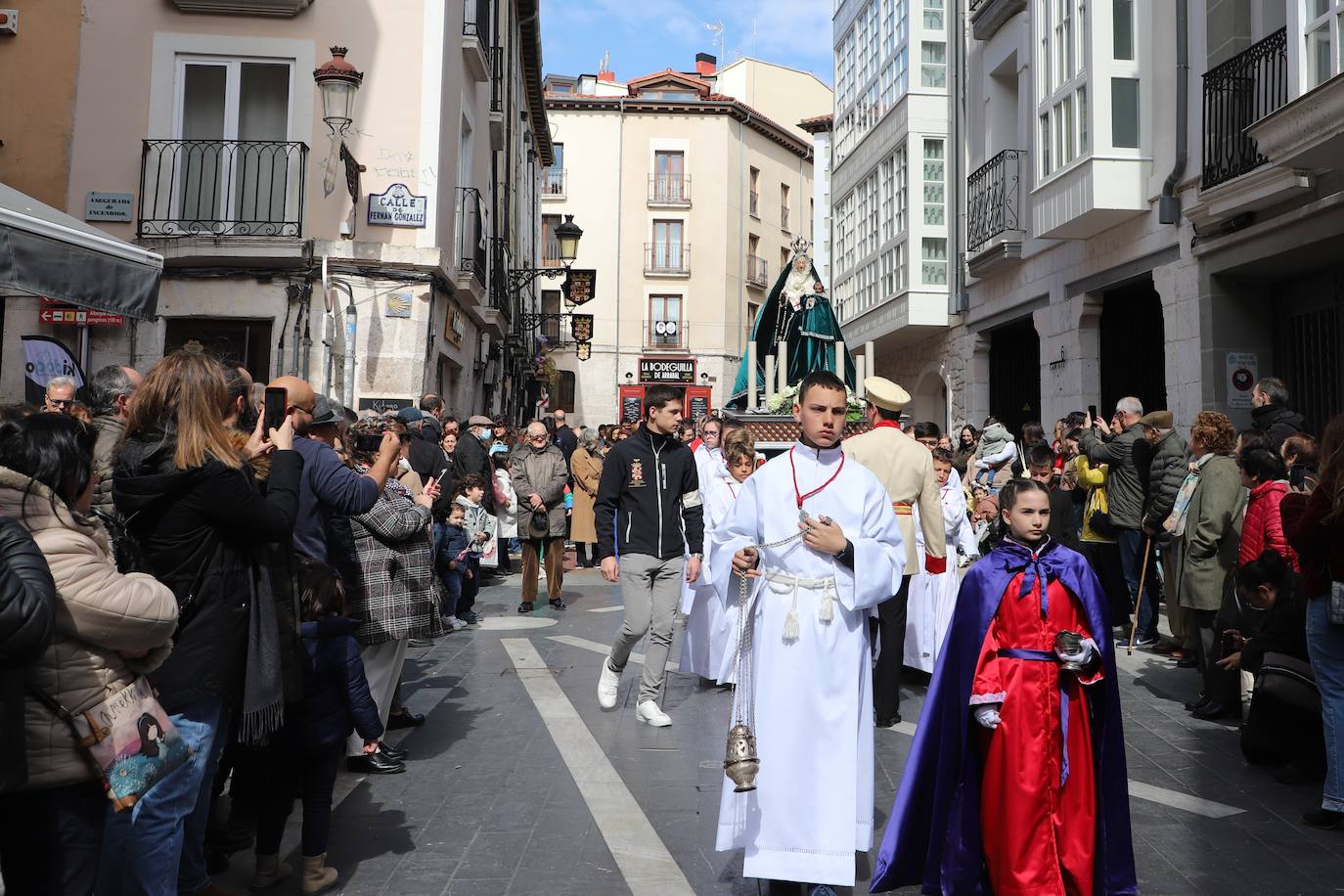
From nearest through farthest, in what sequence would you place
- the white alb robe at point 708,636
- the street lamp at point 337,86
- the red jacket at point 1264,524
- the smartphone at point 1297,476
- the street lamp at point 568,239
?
the red jacket at point 1264,524 < the smartphone at point 1297,476 < the white alb robe at point 708,636 < the street lamp at point 337,86 < the street lamp at point 568,239

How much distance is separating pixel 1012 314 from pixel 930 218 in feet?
12.5

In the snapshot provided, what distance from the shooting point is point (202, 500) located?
11.5 feet

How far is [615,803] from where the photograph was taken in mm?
5246

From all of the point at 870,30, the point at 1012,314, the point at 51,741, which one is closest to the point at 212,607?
the point at 51,741

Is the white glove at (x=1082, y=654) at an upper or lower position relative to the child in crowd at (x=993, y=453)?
lower

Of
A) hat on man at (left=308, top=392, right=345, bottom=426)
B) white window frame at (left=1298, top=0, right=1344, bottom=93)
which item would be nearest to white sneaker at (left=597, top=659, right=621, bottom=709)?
hat on man at (left=308, top=392, right=345, bottom=426)

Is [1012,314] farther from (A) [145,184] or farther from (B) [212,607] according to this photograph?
(B) [212,607]

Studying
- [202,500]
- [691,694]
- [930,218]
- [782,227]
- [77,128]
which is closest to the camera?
[202,500]

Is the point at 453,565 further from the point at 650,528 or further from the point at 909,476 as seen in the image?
the point at 909,476

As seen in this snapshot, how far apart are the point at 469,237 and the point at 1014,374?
31.0 feet

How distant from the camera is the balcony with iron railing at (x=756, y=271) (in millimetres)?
46750

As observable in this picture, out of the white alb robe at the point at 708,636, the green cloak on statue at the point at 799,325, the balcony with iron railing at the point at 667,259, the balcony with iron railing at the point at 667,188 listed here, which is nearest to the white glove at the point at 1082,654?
the white alb robe at the point at 708,636

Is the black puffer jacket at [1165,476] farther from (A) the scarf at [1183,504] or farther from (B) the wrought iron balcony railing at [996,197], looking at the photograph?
(B) the wrought iron balcony railing at [996,197]

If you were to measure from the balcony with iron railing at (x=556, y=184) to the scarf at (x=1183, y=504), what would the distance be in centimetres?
3830
